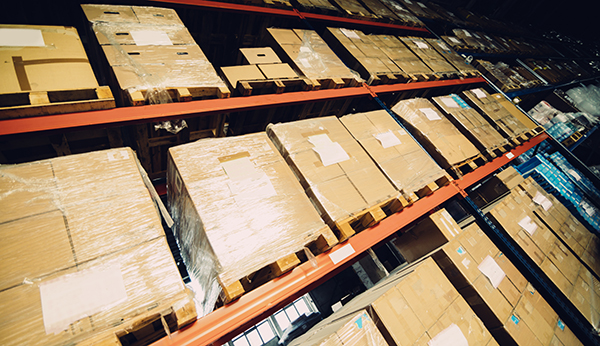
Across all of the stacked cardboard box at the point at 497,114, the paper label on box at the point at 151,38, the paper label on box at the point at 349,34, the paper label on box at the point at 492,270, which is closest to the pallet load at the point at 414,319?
the paper label on box at the point at 492,270

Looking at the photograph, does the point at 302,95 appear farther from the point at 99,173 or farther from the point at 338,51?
the point at 99,173

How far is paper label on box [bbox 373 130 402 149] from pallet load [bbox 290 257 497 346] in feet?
3.73

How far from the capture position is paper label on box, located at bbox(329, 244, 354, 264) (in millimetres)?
1709

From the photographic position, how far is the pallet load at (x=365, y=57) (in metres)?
3.15

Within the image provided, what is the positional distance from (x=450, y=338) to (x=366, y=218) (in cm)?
106

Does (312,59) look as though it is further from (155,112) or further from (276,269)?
(276,269)

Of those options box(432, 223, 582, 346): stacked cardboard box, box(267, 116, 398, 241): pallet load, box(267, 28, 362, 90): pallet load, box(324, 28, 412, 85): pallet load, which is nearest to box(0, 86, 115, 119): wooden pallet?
box(267, 116, 398, 241): pallet load

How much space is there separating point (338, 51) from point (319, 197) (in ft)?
8.28

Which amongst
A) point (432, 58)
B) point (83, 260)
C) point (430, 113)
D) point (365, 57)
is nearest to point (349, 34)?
point (365, 57)

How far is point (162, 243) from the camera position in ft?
4.24

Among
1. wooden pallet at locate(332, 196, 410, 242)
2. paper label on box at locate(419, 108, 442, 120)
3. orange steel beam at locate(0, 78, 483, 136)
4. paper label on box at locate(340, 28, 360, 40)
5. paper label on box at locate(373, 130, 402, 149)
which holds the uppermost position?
paper label on box at locate(340, 28, 360, 40)

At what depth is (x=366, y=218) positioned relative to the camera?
1.94 meters

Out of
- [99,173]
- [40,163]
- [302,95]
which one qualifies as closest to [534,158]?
[302,95]

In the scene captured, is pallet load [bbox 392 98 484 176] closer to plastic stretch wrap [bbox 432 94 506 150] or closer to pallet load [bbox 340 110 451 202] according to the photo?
plastic stretch wrap [bbox 432 94 506 150]
